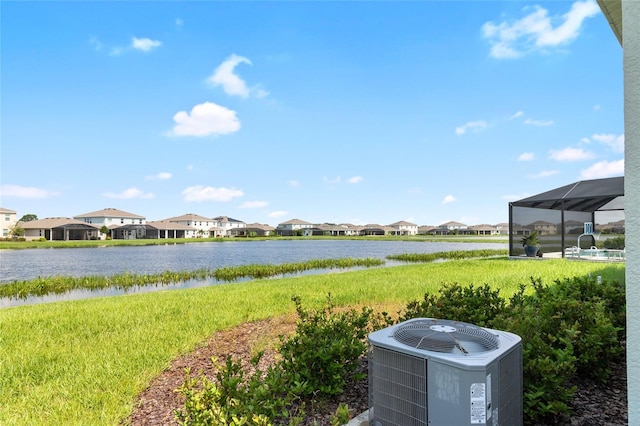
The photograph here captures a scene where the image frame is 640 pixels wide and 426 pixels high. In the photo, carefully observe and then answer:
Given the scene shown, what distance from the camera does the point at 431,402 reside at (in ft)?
6.55

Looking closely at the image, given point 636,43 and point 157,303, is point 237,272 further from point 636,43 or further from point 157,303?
point 636,43

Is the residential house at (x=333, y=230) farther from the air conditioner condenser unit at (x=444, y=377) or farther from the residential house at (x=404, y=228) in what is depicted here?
the air conditioner condenser unit at (x=444, y=377)

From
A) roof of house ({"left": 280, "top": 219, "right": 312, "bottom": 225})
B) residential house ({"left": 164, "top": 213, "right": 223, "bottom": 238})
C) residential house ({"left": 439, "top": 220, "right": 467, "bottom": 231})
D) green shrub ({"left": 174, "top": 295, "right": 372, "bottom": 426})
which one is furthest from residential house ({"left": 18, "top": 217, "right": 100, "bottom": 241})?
residential house ({"left": 439, "top": 220, "right": 467, "bottom": 231})

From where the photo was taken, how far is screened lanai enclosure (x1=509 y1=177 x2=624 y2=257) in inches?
632

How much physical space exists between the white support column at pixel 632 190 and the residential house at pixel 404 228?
122339mm

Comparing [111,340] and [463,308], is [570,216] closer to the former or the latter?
[463,308]

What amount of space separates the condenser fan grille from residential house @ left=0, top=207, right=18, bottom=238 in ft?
282

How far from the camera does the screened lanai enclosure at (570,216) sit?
52.6 feet

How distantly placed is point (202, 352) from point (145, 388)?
105 cm

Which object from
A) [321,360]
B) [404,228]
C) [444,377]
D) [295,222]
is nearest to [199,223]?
[295,222]

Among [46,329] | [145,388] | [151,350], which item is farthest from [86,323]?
[145,388]

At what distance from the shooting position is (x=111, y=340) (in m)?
5.46

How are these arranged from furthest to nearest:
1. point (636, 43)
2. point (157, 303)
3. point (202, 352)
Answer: point (157, 303) → point (202, 352) → point (636, 43)

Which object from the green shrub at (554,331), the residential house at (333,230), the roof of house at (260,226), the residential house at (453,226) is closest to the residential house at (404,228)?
the residential house at (453,226)
